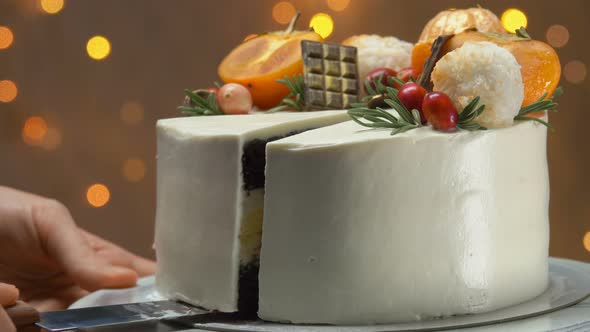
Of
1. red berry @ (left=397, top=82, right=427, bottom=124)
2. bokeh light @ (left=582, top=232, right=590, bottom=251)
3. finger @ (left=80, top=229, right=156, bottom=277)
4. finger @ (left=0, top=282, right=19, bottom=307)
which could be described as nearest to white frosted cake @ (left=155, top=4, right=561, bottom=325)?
red berry @ (left=397, top=82, right=427, bottom=124)

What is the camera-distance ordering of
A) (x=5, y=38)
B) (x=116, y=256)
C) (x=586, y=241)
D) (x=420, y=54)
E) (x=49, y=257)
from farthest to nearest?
(x=586, y=241)
(x=5, y=38)
(x=116, y=256)
(x=49, y=257)
(x=420, y=54)

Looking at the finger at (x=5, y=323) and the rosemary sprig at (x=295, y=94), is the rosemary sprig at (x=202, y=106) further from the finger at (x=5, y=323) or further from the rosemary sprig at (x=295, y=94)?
the finger at (x=5, y=323)

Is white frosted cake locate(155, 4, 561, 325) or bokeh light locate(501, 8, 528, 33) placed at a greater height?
bokeh light locate(501, 8, 528, 33)

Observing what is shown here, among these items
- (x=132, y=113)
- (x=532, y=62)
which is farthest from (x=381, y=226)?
(x=132, y=113)

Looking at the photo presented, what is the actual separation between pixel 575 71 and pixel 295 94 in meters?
1.27

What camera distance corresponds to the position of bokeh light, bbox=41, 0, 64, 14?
2.89 m

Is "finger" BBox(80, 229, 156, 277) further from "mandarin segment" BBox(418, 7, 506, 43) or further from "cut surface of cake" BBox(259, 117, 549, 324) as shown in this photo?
"mandarin segment" BBox(418, 7, 506, 43)

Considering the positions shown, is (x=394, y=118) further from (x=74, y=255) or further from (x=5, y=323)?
(x=74, y=255)

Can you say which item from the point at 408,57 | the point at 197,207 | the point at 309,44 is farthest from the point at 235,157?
the point at 408,57

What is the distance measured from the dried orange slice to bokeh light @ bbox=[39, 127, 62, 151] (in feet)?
3.38

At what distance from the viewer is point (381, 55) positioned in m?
2.04

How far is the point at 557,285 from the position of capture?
1753 millimetres

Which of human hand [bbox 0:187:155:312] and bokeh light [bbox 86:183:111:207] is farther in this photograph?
bokeh light [bbox 86:183:111:207]

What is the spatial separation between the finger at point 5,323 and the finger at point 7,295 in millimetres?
70
